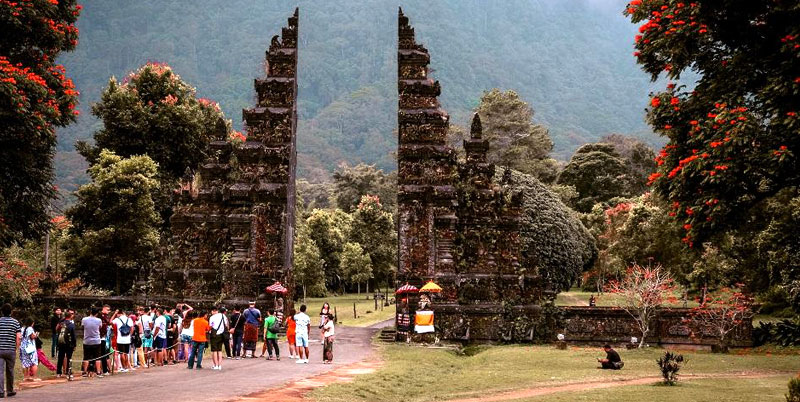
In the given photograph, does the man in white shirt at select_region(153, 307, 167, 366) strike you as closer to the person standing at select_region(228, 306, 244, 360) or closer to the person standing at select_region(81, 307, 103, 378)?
the person standing at select_region(228, 306, 244, 360)

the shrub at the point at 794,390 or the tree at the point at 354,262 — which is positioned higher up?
the tree at the point at 354,262

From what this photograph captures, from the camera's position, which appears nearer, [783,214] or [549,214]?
[783,214]

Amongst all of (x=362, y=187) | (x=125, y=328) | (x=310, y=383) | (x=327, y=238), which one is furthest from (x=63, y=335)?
(x=362, y=187)

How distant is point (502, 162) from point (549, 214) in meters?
29.8

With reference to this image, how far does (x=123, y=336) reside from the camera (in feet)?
74.4

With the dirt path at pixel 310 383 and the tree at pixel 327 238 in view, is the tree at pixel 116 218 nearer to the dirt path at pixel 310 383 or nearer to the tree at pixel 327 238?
the dirt path at pixel 310 383

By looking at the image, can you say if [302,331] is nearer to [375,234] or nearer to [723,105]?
[723,105]

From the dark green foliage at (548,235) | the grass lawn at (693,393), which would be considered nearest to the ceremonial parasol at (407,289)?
the dark green foliage at (548,235)

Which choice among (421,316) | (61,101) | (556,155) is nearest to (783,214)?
(421,316)

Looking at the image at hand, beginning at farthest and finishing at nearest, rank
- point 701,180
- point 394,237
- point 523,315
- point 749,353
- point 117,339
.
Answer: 1. point 394,237
2. point 523,315
3. point 749,353
4. point 117,339
5. point 701,180

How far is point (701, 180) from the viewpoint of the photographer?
20734 mm

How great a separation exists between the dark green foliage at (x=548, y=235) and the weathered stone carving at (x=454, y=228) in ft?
30.2

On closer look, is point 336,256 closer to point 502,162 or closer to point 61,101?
point 502,162

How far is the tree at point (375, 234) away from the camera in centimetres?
7731
